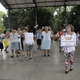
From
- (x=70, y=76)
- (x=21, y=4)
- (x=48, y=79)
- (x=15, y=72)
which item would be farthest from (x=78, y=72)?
(x=21, y=4)

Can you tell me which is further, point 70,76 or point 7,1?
point 7,1

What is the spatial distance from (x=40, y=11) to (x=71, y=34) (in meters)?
23.9

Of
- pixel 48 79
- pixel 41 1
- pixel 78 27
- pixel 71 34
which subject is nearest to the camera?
pixel 48 79

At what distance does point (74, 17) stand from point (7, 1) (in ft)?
47.0

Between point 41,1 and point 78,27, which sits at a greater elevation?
point 41,1

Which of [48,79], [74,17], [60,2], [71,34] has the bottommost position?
[48,79]

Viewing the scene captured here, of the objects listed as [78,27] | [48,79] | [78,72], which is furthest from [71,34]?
→ [78,27]

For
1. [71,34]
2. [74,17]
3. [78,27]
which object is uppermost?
[74,17]

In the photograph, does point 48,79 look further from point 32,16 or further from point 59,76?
point 32,16

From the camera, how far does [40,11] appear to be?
2688 cm

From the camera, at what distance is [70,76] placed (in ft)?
11.9

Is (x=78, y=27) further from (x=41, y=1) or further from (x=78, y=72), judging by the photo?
(x=78, y=72)

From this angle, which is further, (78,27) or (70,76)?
(78,27)

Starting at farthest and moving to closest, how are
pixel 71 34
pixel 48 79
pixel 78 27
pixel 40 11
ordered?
1. pixel 40 11
2. pixel 78 27
3. pixel 71 34
4. pixel 48 79
